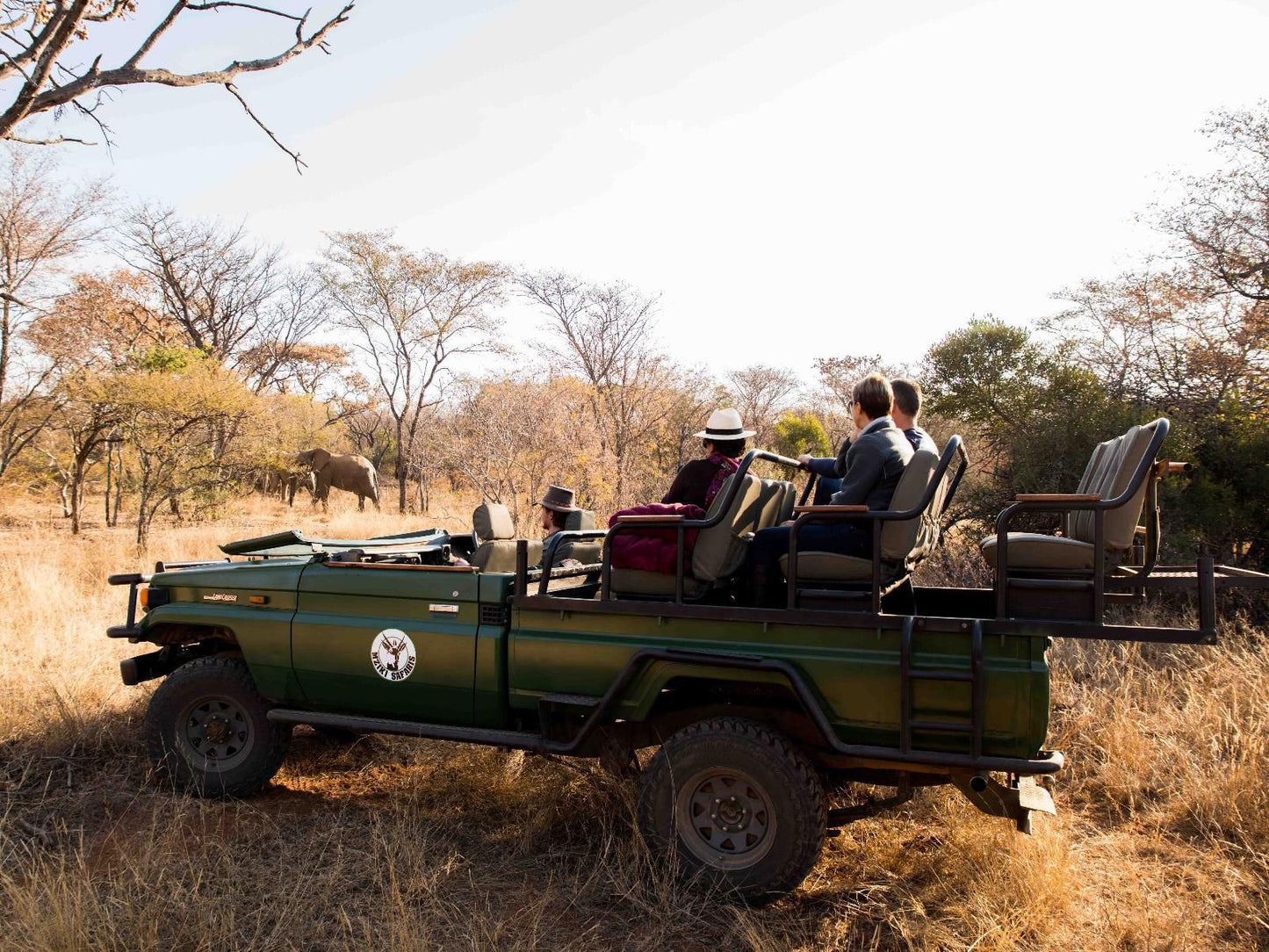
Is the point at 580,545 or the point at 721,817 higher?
the point at 580,545

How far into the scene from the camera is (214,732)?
479cm

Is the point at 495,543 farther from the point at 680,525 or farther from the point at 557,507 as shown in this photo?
the point at 680,525

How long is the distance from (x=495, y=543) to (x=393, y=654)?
0.80m

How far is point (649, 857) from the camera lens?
380 cm

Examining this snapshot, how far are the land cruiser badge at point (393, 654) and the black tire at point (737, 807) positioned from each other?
1257 millimetres

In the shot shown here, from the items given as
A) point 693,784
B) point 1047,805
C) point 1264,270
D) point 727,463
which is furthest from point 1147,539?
point 1264,270

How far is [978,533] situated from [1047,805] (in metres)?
7.35

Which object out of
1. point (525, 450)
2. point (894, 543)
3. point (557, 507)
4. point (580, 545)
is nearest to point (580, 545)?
point (580, 545)

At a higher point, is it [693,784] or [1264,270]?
[1264,270]

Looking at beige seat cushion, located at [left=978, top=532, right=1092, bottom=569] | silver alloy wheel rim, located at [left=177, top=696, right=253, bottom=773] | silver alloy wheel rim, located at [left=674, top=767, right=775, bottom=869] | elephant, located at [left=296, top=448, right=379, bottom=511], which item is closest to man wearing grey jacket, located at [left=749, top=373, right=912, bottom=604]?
beige seat cushion, located at [left=978, top=532, right=1092, bottom=569]

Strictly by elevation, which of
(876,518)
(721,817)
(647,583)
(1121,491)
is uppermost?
(1121,491)

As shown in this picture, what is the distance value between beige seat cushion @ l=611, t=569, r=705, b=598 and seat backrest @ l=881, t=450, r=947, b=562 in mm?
828

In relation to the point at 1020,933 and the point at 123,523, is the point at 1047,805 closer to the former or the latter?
the point at 1020,933

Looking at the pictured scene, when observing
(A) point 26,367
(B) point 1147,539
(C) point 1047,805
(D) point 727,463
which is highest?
(A) point 26,367
